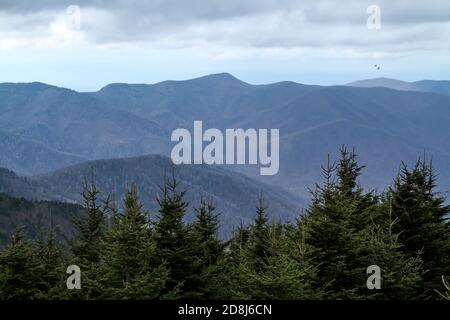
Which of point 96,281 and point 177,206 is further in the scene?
point 177,206

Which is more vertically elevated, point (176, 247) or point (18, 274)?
point (176, 247)

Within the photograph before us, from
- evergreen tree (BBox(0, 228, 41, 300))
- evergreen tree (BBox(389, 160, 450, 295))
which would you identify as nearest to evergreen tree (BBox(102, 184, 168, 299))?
evergreen tree (BBox(0, 228, 41, 300))

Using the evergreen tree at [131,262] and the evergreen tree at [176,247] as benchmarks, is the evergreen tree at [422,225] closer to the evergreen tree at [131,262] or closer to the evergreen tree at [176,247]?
the evergreen tree at [176,247]

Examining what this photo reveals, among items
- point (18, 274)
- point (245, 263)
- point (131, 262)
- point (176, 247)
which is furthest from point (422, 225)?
point (18, 274)

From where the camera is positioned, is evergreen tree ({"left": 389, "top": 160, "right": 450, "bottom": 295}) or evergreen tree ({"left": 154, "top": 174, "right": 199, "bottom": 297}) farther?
evergreen tree ({"left": 389, "top": 160, "right": 450, "bottom": 295})

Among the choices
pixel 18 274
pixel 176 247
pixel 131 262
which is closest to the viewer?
pixel 131 262

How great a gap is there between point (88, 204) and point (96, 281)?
25.0 feet

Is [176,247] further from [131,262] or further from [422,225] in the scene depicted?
[422,225]

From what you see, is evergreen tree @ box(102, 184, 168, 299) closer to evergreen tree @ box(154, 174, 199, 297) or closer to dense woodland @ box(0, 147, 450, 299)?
dense woodland @ box(0, 147, 450, 299)

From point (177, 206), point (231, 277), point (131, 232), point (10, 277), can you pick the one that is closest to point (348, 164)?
point (231, 277)

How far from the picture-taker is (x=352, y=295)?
17.8 meters

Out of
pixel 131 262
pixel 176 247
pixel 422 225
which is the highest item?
pixel 422 225
